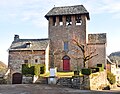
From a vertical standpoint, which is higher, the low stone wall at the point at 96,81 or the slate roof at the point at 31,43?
the slate roof at the point at 31,43

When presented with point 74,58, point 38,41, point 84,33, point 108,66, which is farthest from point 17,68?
point 108,66

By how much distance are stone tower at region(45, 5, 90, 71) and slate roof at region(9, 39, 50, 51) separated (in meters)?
1.65

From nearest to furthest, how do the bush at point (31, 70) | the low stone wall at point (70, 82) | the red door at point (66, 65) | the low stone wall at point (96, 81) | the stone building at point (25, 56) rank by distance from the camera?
the low stone wall at point (70, 82), the low stone wall at point (96, 81), the bush at point (31, 70), the stone building at point (25, 56), the red door at point (66, 65)

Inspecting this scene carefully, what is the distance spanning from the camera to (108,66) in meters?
46.4

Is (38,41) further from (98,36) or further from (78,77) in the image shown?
(78,77)

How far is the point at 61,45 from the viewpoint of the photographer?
43375 mm

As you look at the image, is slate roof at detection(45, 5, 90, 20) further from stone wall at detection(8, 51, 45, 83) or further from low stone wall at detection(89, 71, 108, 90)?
low stone wall at detection(89, 71, 108, 90)

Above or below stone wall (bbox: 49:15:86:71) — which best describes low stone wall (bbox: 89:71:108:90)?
below

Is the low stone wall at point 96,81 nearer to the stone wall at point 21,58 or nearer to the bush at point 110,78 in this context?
the bush at point 110,78

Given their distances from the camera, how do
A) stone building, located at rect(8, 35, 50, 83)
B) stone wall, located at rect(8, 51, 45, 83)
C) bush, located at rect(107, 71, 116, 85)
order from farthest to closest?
bush, located at rect(107, 71, 116, 85), stone wall, located at rect(8, 51, 45, 83), stone building, located at rect(8, 35, 50, 83)

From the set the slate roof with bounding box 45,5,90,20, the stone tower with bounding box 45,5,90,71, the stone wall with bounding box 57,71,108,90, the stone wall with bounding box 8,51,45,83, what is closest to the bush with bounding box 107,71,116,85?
the stone tower with bounding box 45,5,90,71

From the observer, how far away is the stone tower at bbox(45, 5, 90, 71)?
42938 millimetres

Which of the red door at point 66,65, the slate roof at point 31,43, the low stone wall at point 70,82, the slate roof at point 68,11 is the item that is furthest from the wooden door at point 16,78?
the slate roof at point 68,11

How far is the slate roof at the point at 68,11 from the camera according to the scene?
43125 millimetres
